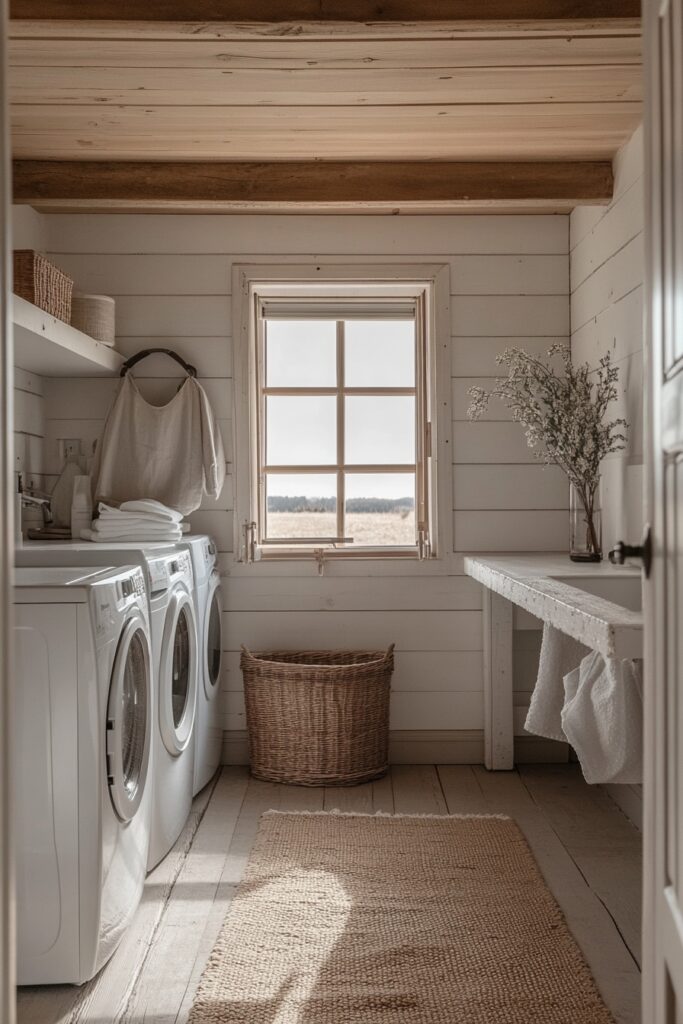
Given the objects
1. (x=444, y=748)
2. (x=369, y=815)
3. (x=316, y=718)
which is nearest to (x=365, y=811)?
(x=369, y=815)

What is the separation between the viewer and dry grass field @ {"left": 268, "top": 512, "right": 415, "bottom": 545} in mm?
4066

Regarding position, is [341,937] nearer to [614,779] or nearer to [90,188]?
[614,779]

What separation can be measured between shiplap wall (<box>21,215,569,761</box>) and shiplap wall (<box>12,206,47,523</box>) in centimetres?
7

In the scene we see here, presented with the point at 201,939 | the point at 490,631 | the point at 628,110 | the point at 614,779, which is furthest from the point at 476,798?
the point at 628,110

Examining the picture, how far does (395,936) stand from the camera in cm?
234

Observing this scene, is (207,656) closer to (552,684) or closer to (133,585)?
(133,585)

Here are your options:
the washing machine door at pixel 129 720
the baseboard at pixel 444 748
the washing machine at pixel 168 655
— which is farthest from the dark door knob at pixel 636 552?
the baseboard at pixel 444 748

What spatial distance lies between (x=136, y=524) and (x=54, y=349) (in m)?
0.63

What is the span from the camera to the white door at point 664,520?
1141mm

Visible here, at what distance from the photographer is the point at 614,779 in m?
2.39

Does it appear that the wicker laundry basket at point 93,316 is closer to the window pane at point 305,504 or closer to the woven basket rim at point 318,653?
the window pane at point 305,504

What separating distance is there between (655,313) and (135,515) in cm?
237

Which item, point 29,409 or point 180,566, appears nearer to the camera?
point 180,566

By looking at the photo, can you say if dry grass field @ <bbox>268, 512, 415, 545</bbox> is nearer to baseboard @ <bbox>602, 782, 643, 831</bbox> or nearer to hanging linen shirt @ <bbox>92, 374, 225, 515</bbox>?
hanging linen shirt @ <bbox>92, 374, 225, 515</bbox>
